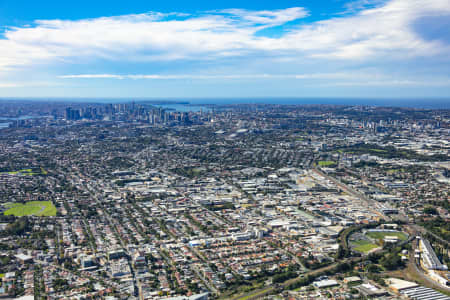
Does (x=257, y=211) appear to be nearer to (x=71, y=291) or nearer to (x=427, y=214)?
(x=427, y=214)

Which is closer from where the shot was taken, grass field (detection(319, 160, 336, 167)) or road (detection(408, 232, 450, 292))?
road (detection(408, 232, 450, 292))

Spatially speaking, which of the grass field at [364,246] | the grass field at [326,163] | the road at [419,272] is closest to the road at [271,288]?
the grass field at [364,246]

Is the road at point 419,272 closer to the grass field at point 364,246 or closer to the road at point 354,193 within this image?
the grass field at point 364,246

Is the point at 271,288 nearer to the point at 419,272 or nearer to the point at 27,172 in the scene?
the point at 419,272

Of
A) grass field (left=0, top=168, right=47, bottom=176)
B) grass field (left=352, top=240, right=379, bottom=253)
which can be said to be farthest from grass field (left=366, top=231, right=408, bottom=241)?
grass field (left=0, top=168, right=47, bottom=176)

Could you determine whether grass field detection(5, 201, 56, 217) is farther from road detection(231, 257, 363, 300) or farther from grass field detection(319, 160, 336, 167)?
grass field detection(319, 160, 336, 167)

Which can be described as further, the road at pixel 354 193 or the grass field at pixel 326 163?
the grass field at pixel 326 163

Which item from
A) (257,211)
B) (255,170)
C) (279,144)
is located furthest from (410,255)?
(279,144)

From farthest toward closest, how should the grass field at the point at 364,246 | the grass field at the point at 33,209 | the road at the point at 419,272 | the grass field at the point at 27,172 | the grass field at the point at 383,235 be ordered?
the grass field at the point at 27,172 → the grass field at the point at 33,209 → the grass field at the point at 383,235 → the grass field at the point at 364,246 → the road at the point at 419,272
